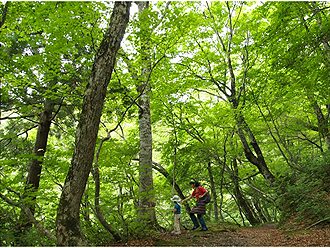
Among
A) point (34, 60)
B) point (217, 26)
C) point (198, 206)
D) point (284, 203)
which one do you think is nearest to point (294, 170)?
point (284, 203)

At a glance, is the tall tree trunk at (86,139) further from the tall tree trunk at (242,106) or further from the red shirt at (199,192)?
the tall tree trunk at (242,106)

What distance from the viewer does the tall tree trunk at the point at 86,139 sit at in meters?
3.07

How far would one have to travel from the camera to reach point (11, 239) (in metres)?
3.78

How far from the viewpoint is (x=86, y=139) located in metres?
3.31

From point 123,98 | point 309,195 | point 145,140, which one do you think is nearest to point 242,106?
point 309,195

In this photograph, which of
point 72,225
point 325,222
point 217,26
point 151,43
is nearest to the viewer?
point 72,225

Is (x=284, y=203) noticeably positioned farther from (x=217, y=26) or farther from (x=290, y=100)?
(x=217, y=26)

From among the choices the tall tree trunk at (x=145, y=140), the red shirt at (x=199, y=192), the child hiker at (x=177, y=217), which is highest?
the tall tree trunk at (x=145, y=140)

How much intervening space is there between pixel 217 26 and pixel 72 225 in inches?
386

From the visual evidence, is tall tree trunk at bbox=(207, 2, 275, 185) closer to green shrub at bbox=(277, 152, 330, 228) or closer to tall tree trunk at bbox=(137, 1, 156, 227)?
green shrub at bbox=(277, 152, 330, 228)

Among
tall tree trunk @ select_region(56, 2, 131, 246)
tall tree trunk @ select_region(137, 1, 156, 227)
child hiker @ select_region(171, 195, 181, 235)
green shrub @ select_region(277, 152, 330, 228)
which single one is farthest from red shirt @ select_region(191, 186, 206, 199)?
tall tree trunk @ select_region(56, 2, 131, 246)

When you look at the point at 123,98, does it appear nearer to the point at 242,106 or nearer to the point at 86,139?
the point at 86,139

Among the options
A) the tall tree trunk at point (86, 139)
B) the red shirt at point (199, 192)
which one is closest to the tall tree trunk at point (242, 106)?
the red shirt at point (199, 192)

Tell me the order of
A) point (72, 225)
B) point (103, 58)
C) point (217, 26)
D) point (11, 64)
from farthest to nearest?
point (217, 26) → point (11, 64) → point (103, 58) → point (72, 225)
